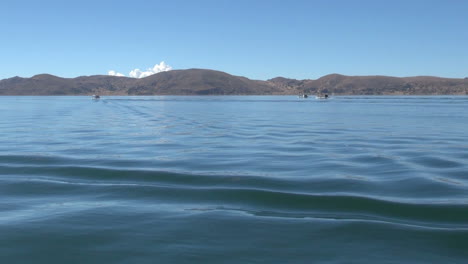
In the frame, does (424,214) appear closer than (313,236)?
No

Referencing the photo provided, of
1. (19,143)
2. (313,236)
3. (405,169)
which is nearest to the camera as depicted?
(313,236)

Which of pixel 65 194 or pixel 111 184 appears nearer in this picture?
pixel 65 194

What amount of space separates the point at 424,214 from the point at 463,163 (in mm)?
8013

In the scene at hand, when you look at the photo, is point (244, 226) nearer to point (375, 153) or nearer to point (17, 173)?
point (17, 173)

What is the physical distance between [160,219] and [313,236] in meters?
3.09

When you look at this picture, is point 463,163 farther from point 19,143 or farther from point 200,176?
point 19,143

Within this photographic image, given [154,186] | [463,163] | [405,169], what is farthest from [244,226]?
[463,163]

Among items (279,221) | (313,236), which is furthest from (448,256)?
(279,221)

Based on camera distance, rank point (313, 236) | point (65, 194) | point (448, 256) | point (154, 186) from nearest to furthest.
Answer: point (448, 256)
point (313, 236)
point (65, 194)
point (154, 186)

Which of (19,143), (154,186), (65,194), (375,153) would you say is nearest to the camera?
(65,194)

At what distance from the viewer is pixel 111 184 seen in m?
12.0

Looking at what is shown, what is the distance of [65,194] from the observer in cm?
1084

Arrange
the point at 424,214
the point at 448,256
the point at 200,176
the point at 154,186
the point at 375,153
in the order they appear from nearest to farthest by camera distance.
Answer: the point at 448,256 < the point at 424,214 < the point at 154,186 < the point at 200,176 < the point at 375,153

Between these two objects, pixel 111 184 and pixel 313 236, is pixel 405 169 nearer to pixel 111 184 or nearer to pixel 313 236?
pixel 313 236
